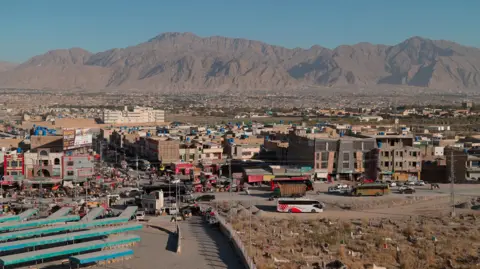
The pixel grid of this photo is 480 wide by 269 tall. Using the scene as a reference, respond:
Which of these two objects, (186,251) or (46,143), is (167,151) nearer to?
(46,143)

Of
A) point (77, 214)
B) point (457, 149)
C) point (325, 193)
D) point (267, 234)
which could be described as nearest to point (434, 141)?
point (457, 149)

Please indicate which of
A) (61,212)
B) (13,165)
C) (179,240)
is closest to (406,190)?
(179,240)

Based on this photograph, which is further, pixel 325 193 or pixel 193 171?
pixel 193 171

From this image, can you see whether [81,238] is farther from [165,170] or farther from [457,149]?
[457,149]

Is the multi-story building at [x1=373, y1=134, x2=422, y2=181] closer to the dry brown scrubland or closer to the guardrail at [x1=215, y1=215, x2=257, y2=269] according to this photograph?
the dry brown scrubland

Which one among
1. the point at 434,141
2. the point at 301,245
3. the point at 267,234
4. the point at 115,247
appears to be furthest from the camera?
the point at 434,141

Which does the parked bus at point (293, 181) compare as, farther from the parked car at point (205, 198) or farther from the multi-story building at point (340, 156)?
the parked car at point (205, 198)

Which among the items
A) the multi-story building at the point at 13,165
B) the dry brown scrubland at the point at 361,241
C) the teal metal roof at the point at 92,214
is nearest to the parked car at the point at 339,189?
the dry brown scrubland at the point at 361,241

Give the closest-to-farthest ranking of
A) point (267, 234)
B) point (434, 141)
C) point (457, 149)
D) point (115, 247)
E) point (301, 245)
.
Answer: point (115, 247), point (301, 245), point (267, 234), point (457, 149), point (434, 141)
